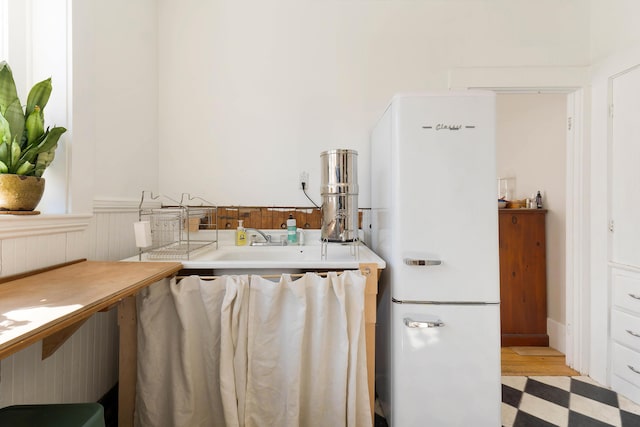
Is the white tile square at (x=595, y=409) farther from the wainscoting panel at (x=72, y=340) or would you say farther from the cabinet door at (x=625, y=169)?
the wainscoting panel at (x=72, y=340)

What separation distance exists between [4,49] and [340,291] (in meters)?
1.77

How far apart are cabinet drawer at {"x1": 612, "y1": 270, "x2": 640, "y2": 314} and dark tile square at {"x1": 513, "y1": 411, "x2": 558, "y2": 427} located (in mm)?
885

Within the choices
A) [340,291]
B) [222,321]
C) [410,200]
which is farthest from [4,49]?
[410,200]

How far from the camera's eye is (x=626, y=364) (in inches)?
71.7

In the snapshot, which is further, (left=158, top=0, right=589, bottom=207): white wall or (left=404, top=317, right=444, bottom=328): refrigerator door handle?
(left=158, top=0, right=589, bottom=207): white wall

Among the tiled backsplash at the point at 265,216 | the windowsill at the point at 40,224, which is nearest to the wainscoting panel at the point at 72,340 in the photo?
the windowsill at the point at 40,224

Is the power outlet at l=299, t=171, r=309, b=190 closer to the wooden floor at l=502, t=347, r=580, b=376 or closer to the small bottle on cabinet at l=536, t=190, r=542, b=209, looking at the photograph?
the wooden floor at l=502, t=347, r=580, b=376

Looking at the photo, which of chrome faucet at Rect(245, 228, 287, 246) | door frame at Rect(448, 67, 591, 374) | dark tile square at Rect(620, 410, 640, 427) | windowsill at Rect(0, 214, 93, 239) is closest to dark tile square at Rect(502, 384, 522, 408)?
dark tile square at Rect(620, 410, 640, 427)

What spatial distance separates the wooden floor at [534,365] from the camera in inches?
83.1

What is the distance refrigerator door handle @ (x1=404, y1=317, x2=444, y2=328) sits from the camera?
141 centimetres

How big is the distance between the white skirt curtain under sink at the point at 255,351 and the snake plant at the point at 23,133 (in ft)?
2.23

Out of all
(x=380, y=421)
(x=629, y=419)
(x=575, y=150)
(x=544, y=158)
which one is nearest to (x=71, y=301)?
(x=380, y=421)

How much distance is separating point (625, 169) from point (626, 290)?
0.75m

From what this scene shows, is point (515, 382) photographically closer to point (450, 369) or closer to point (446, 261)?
point (450, 369)
